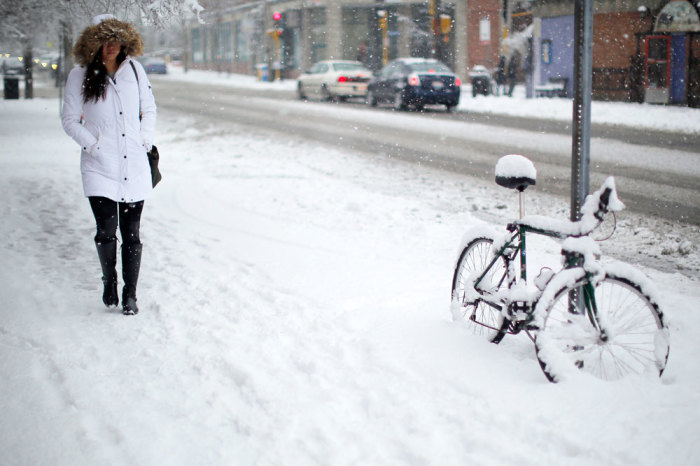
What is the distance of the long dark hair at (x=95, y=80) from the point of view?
4.39 m

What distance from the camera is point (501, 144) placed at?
1434 cm

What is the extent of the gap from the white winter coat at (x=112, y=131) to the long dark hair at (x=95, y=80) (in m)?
0.03

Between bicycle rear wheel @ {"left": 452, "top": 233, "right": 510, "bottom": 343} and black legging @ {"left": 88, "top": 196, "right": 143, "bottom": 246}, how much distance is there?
209 centimetres

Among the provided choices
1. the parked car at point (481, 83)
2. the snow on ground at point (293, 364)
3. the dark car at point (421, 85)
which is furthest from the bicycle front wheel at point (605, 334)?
the parked car at point (481, 83)

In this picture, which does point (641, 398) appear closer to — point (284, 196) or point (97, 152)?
point (97, 152)

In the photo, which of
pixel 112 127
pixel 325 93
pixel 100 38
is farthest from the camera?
pixel 325 93

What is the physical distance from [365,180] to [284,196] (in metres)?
1.99

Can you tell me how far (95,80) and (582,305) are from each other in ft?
10.3

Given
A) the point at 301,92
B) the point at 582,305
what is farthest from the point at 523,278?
the point at 301,92

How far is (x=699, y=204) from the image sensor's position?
8.48 metres

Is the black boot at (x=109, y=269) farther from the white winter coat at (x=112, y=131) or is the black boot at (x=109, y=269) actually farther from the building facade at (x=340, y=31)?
the building facade at (x=340, y=31)

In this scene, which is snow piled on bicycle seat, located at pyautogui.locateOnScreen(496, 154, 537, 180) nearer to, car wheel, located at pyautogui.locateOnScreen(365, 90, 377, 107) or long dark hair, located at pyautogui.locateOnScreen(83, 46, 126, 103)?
long dark hair, located at pyautogui.locateOnScreen(83, 46, 126, 103)

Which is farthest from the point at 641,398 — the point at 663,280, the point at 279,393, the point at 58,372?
the point at 58,372

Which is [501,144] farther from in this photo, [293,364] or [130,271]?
[293,364]
